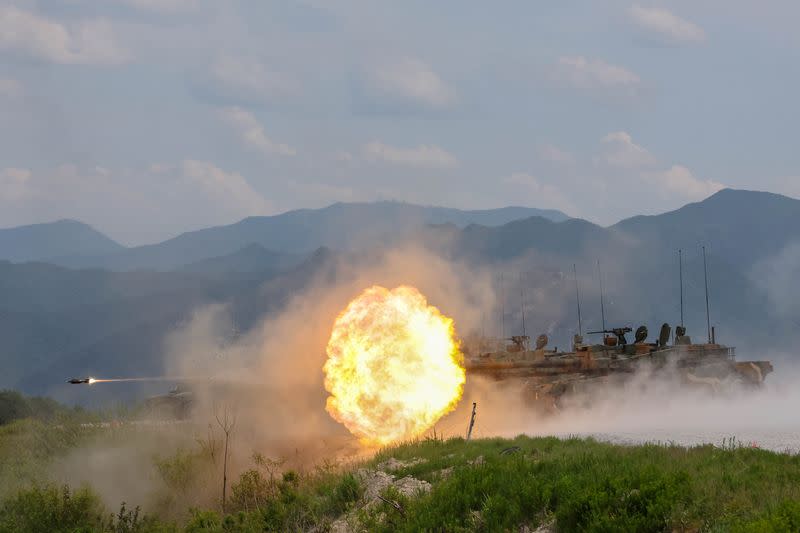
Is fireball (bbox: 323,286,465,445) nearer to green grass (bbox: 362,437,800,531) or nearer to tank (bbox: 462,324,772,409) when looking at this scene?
tank (bbox: 462,324,772,409)

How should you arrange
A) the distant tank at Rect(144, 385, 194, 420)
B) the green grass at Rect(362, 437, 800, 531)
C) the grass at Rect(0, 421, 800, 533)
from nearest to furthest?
1. the green grass at Rect(362, 437, 800, 531)
2. the grass at Rect(0, 421, 800, 533)
3. the distant tank at Rect(144, 385, 194, 420)

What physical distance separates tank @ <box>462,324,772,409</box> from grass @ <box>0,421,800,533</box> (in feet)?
47.8

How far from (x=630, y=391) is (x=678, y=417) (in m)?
3.28

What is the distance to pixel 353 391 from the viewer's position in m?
34.8

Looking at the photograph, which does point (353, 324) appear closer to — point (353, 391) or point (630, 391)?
point (353, 391)

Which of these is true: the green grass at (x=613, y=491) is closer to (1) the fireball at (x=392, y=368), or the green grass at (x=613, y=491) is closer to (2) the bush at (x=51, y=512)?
(1) the fireball at (x=392, y=368)

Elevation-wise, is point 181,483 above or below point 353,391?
below

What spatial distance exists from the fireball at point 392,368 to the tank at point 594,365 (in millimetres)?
7821

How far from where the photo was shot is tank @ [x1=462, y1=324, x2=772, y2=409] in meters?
42.5

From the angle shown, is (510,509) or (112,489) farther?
(112,489)

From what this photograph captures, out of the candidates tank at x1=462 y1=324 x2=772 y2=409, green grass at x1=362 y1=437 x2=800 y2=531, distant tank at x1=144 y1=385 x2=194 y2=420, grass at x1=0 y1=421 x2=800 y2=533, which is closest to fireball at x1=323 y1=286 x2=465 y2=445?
grass at x1=0 y1=421 x2=800 y2=533

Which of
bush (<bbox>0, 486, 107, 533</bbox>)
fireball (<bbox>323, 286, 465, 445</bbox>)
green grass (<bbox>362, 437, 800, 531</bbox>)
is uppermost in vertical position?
fireball (<bbox>323, 286, 465, 445</bbox>)

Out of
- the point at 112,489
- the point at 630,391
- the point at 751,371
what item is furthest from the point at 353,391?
the point at 751,371

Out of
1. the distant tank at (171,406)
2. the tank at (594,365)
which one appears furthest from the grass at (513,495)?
the distant tank at (171,406)
